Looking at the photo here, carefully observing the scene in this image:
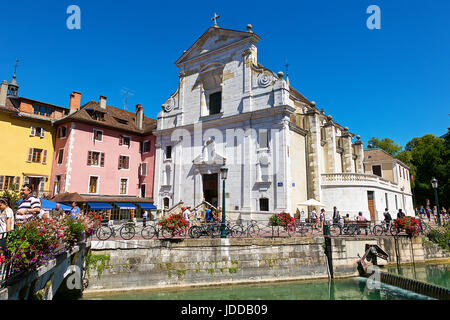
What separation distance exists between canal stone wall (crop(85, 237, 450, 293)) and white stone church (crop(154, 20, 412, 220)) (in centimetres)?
764

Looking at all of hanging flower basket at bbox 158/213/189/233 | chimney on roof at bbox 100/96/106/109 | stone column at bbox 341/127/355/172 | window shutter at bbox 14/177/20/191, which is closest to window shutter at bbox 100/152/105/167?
chimney on roof at bbox 100/96/106/109

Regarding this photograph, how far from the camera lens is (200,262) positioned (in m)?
13.4

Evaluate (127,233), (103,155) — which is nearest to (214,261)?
(127,233)

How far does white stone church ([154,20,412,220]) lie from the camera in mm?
23984

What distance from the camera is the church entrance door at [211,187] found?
27156 millimetres

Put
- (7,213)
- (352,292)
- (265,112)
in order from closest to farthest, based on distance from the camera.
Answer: (7,213), (352,292), (265,112)

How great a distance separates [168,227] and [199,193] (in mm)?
14205

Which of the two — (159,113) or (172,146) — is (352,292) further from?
(159,113)

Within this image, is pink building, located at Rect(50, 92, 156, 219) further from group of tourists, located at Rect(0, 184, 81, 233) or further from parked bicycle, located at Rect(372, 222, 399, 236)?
parked bicycle, located at Rect(372, 222, 399, 236)

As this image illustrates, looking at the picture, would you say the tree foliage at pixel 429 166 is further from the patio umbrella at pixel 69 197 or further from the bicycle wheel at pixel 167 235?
the patio umbrella at pixel 69 197

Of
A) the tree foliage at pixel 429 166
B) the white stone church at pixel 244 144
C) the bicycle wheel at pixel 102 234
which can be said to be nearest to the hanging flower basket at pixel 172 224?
the bicycle wheel at pixel 102 234

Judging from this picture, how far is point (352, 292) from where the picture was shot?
1281 cm

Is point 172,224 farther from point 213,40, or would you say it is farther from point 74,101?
point 74,101
